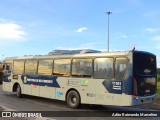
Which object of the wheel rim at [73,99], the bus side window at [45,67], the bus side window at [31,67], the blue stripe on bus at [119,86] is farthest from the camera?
the bus side window at [31,67]

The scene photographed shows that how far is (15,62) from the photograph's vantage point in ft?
66.2

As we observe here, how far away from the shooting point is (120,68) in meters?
13.4

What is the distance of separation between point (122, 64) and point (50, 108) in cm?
419

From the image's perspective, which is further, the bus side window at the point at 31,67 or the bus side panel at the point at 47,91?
the bus side window at the point at 31,67

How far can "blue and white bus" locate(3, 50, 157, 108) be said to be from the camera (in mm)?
13103

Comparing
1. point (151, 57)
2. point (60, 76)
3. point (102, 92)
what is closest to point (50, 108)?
point (60, 76)

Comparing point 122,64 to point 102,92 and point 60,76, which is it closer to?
point 102,92

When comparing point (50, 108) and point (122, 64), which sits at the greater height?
point (122, 64)

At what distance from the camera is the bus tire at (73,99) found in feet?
49.9

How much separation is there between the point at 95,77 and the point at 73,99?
6.08 feet

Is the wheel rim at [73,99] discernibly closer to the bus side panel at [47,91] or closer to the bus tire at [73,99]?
the bus tire at [73,99]

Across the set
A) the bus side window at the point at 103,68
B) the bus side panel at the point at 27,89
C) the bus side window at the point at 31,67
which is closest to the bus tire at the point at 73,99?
the bus side window at the point at 103,68

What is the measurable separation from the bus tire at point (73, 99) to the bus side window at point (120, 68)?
2.61 m

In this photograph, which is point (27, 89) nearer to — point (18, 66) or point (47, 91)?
point (18, 66)
